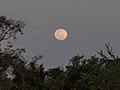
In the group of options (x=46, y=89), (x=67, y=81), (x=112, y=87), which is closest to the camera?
(x=112, y=87)

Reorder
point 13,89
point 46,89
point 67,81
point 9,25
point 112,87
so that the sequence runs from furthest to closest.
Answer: point 9,25 < point 13,89 < point 46,89 < point 67,81 < point 112,87

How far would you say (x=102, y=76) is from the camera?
8.88m

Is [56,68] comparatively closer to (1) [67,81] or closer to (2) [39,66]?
(2) [39,66]

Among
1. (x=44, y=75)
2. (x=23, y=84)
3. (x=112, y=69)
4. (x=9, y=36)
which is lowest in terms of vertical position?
(x=112, y=69)

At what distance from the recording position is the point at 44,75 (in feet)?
111

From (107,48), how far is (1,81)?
68.4ft

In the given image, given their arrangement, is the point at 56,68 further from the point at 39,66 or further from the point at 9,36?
the point at 9,36

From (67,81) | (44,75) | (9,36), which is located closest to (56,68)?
(44,75)

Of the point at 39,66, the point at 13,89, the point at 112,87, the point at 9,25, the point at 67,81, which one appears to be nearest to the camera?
the point at 112,87

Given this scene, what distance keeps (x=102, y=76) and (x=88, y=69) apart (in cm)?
1311

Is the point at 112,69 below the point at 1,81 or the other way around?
below

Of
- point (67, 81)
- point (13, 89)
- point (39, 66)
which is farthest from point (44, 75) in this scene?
point (67, 81)

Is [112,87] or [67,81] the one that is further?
[67,81]

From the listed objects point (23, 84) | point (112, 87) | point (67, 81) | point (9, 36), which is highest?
point (9, 36)
